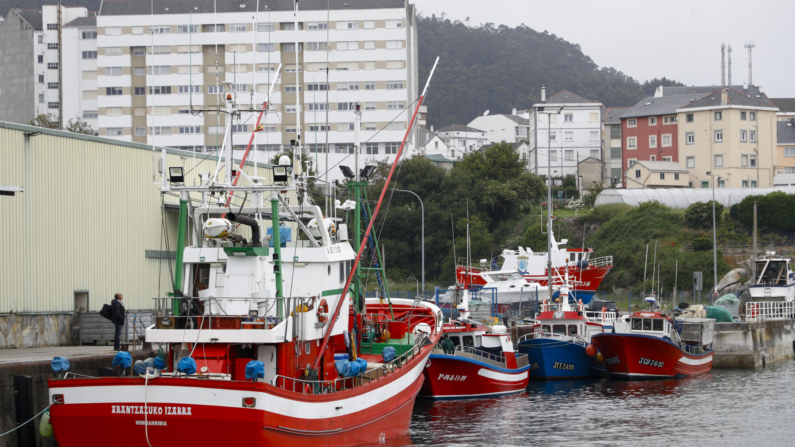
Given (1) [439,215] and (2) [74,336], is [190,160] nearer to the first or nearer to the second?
(2) [74,336]

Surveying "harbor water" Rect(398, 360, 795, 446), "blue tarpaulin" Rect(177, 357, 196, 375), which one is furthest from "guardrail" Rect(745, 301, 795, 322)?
"blue tarpaulin" Rect(177, 357, 196, 375)

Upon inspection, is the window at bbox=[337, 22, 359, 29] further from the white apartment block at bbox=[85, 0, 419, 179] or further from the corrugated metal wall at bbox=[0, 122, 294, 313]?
the corrugated metal wall at bbox=[0, 122, 294, 313]

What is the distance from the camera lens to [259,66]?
281ft

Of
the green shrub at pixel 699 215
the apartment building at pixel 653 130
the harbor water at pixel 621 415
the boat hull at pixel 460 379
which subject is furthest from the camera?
the apartment building at pixel 653 130

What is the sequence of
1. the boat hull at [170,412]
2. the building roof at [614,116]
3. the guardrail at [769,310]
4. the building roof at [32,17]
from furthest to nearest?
the building roof at [32,17], the building roof at [614,116], the guardrail at [769,310], the boat hull at [170,412]

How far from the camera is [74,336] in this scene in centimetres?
2338

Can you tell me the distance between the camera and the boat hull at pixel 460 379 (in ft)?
85.3

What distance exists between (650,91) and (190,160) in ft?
605

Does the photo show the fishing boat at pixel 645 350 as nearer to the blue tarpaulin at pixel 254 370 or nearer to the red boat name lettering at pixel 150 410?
the blue tarpaulin at pixel 254 370

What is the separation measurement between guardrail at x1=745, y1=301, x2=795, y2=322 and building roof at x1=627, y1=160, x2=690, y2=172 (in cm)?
3455

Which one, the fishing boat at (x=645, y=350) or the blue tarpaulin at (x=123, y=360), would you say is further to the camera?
the fishing boat at (x=645, y=350)

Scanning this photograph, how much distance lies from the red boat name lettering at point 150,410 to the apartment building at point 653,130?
70.6m

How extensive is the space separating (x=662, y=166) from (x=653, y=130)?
606 cm

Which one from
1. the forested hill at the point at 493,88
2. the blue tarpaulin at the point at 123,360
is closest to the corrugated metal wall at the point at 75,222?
the blue tarpaulin at the point at 123,360
